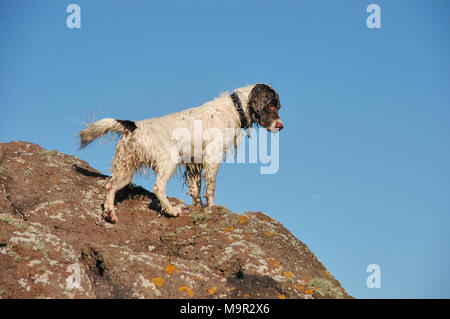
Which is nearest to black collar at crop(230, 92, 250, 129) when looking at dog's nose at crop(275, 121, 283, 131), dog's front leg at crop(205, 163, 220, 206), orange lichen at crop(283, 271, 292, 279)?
dog's nose at crop(275, 121, 283, 131)

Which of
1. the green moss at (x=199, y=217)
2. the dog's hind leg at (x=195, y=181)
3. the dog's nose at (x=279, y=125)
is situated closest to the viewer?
the green moss at (x=199, y=217)

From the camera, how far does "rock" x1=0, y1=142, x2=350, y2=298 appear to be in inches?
271

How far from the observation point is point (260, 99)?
11922mm

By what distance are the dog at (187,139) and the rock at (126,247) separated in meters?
0.70

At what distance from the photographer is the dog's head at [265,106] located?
11.9 m

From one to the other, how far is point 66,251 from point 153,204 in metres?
3.57

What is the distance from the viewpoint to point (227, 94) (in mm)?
12227

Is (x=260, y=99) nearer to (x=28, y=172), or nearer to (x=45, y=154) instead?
(x=45, y=154)

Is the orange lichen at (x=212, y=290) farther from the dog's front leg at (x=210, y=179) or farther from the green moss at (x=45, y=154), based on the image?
the green moss at (x=45, y=154)

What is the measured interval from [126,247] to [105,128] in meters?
3.12

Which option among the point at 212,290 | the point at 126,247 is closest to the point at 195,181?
the point at 126,247

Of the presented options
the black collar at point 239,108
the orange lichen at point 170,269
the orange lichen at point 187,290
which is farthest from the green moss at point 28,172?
the orange lichen at point 187,290
